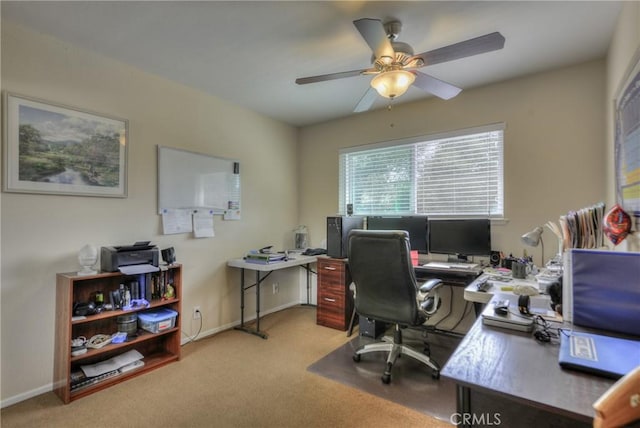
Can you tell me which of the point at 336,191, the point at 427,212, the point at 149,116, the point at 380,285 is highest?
the point at 149,116

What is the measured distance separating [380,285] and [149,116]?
2481mm

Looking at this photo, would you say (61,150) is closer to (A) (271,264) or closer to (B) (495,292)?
(A) (271,264)

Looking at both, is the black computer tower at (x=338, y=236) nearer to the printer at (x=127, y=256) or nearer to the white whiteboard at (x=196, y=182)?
the white whiteboard at (x=196, y=182)

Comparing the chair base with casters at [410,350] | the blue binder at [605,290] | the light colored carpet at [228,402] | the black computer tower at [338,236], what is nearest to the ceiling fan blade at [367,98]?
the black computer tower at [338,236]

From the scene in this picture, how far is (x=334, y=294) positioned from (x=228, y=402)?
1570mm

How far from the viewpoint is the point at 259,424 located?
1825mm

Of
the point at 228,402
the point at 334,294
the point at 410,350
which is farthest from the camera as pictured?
the point at 334,294

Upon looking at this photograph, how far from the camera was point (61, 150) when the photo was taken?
87.9 inches

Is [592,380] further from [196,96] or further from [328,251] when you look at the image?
[196,96]

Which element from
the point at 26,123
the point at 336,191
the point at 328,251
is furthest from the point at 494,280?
the point at 26,123

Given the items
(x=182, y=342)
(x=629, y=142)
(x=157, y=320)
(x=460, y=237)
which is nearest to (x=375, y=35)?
(x=629, y=142)

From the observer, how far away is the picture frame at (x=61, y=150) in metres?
2.02

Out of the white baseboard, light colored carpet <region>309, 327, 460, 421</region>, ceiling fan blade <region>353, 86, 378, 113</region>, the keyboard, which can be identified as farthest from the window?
the white baseboard

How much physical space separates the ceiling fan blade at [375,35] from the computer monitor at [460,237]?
1765 millimetres
